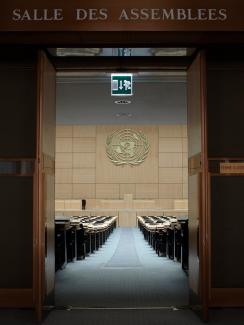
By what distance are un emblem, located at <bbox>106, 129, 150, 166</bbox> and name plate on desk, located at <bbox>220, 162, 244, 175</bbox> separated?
65.9ft

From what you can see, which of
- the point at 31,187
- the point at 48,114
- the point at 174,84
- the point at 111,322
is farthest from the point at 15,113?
the point at 174,84

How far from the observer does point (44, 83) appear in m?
5.01

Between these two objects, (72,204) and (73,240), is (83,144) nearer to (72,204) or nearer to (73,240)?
(72,204)

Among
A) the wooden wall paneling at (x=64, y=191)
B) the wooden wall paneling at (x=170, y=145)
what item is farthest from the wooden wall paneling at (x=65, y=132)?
the wooden wall paneling at (x=170, y=145)

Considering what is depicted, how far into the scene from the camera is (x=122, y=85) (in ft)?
36.0

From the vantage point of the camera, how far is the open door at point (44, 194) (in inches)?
189

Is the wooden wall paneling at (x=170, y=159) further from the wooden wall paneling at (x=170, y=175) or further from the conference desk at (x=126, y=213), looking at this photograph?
the conference desk at (x=126, y=213)

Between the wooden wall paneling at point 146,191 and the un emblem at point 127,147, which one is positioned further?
the wooden wall paneling at point 146,191

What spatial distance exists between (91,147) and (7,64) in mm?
20567

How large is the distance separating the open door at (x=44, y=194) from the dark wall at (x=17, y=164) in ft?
0.59

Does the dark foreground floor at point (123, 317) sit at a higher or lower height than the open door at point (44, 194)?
lower

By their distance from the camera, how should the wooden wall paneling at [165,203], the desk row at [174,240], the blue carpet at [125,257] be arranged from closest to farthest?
the desk row at [174,240] → the blue carpet at [125,257] → the wooden wall paneling at [165,203]

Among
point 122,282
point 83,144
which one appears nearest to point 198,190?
point 122,282

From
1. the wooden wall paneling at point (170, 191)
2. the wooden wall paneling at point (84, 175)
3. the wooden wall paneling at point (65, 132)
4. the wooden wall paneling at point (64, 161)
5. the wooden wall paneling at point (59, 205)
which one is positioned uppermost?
the wooden wall paneling at point (65, 132)
